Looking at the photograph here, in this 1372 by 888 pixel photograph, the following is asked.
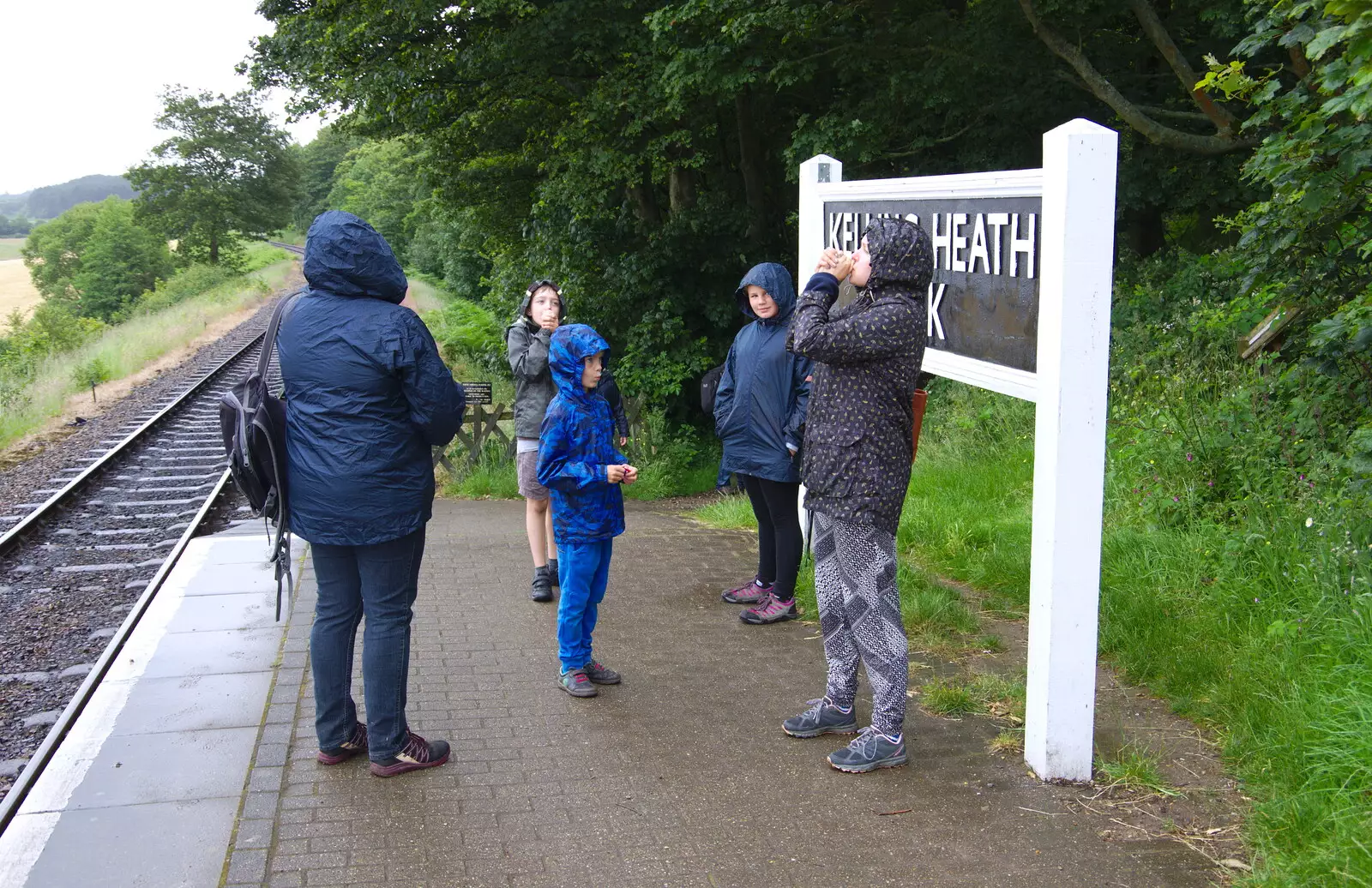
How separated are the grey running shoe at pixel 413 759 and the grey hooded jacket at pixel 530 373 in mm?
2520

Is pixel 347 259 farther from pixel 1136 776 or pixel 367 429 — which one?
pixel 1136 776

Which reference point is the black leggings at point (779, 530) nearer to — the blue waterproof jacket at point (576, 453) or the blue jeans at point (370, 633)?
the blue waterproof jacket at point (576, 453)

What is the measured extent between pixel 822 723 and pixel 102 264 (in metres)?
77.3

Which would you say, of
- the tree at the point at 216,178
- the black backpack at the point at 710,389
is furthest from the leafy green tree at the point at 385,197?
the black backpack at the point at 710,389

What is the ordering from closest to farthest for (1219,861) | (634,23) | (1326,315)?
(1219,861) → (1326,315) → (634,23)

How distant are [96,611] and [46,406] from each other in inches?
542

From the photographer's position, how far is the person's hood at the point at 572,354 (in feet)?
16.0

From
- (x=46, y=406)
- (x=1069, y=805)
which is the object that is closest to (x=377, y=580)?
(x=1069, y=805)

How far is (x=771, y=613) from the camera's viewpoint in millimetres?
6059

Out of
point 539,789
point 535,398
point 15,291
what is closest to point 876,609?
point 539,789

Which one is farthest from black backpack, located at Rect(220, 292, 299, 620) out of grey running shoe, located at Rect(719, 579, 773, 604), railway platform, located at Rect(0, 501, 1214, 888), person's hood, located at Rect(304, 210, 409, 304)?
grey running shoe, located at Rect(719, 579, 773, 604)

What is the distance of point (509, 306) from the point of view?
1762cm

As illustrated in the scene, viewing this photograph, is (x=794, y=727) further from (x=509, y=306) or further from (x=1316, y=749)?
(x=509, y=306)

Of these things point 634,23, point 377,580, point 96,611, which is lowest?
point 96,611
